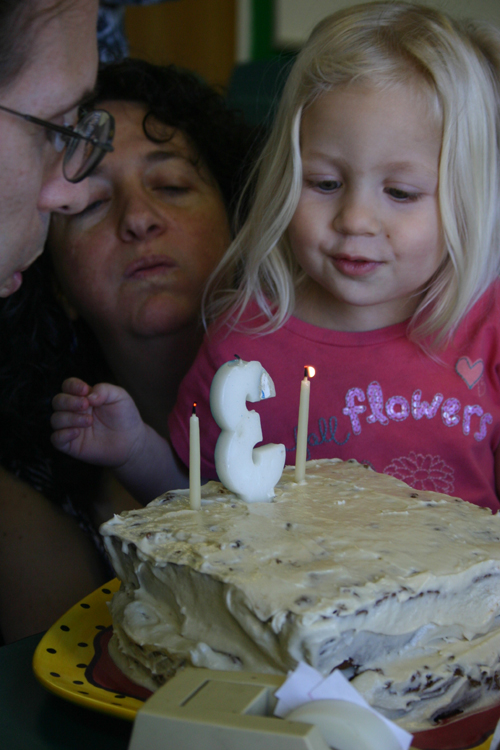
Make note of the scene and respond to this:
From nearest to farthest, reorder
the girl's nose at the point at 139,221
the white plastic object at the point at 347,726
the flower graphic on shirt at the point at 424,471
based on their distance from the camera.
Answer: the white plastic object at the point at 347,726 < the flower graphic on shirt at the point at 424,471 < the girl's nose at the point at 139,221

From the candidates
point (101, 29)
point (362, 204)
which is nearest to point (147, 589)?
point (362, 204)

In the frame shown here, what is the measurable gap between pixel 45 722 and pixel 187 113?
1.61 meters

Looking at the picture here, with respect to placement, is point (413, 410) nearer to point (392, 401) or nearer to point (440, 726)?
point (392, 401)

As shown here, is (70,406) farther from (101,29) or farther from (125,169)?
(101,29)

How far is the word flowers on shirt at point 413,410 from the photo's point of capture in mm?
1502

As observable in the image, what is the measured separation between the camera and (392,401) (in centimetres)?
155

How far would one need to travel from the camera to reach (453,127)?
1364 mm

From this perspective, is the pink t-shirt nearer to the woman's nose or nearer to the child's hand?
the child's hand

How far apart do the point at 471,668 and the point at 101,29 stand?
2.28 m

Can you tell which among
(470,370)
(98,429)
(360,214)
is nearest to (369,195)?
(360,214)

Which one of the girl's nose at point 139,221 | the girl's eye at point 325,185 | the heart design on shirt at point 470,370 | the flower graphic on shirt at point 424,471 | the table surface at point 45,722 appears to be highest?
the girl's eye at point 325,185

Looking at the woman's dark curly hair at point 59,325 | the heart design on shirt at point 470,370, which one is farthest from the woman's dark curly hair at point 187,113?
the heart design on shirt at point 470,370

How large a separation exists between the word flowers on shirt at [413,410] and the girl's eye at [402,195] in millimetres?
399

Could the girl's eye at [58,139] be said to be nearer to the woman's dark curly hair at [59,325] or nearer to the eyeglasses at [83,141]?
the eyeglasses at [83,141]
